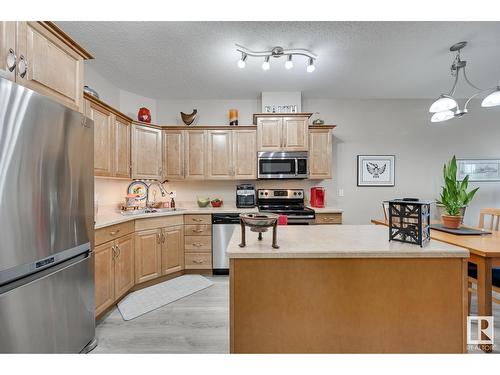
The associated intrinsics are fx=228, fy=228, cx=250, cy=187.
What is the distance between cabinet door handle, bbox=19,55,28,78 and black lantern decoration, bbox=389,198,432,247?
7.03 feet

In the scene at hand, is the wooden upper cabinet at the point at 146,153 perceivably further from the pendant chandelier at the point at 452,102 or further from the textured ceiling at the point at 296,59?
the pendant chandelier at the point at 452,102

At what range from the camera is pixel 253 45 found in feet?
7.54

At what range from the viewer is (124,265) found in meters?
2.40

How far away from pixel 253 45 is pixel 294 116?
1.26 metres

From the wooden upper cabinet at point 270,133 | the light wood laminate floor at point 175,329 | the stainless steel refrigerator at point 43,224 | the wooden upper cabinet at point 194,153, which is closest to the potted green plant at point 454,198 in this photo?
the light wood laminate floor at point 175,329

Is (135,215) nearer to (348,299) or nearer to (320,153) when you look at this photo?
(348,299)

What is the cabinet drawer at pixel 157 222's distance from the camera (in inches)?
104

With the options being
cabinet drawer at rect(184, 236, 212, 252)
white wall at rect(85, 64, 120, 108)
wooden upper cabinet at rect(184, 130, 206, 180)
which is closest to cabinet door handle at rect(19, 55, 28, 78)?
white wall at rect(85, 64, 120, 108)

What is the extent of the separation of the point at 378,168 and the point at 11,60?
428 cm

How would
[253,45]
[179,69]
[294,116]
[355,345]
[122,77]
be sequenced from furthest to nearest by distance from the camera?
1. [294,116]
2. [122,77]
3. [179,69]
4. [253,45]
5. [355,345]

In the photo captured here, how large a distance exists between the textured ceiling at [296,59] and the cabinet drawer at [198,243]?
83.8 inches

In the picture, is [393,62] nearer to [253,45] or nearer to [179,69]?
[253,45]

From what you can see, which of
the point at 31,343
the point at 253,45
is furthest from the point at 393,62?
the point at 31,343
